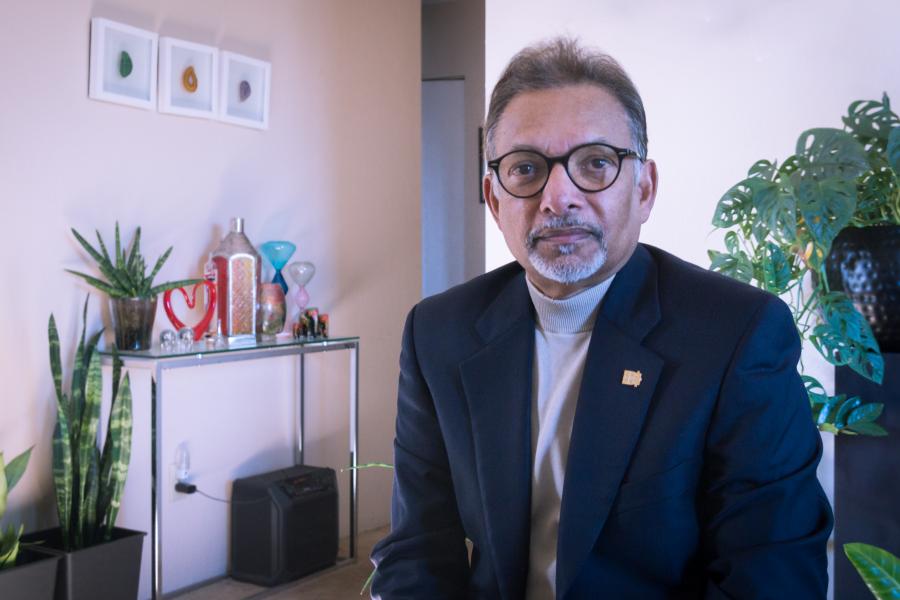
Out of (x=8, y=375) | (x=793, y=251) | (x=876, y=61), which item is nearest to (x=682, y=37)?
(x=876, y=61)

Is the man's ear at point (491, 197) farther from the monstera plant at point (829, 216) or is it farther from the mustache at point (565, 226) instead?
the monstera plant at point (829, 216)

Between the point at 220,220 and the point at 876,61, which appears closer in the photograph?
the point at 876,61

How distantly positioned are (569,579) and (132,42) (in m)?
2.84

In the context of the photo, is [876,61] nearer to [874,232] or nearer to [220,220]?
[874,232]

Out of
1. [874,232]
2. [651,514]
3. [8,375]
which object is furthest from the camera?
[8,375]

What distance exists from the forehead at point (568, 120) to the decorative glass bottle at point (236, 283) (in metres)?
2.45

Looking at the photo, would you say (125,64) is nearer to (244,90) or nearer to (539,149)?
(244,90)

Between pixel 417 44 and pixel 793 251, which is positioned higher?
pixel 417 44

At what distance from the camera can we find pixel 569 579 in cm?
125

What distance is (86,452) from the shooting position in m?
3.04

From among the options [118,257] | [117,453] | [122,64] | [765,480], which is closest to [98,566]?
[117,453]

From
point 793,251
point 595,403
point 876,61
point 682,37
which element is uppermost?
point 682,37

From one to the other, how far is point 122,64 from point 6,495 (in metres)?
1.55

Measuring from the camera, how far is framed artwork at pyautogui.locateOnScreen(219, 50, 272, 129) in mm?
3791
